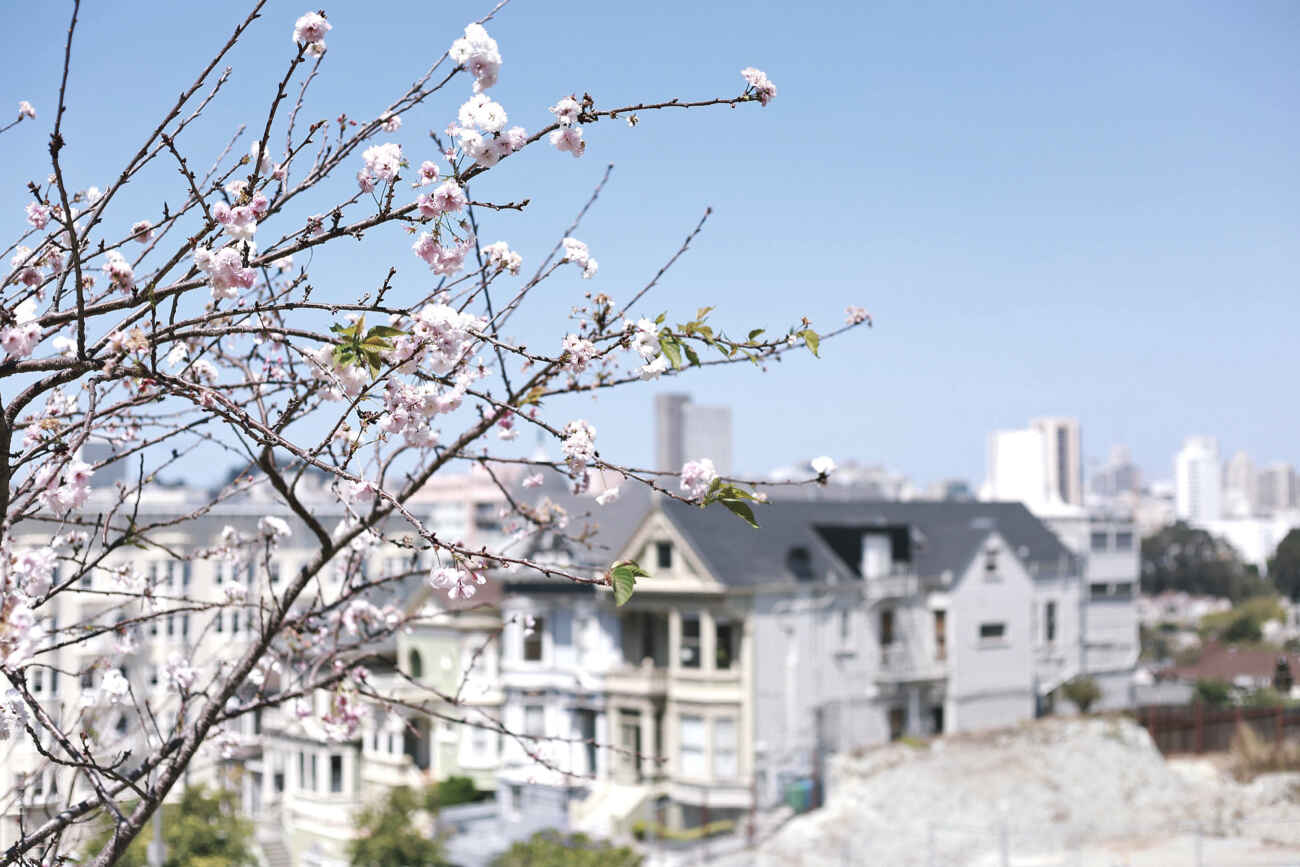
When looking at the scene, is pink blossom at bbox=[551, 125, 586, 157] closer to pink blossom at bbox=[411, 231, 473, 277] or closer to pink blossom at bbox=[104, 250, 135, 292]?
pink blossom at bbox=[411, 231, 473, 277]

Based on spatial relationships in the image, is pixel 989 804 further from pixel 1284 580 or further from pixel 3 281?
pixel 1284 580

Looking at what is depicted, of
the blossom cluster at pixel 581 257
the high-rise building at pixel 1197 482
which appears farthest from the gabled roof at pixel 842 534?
the high-rise building at pixel 1197 482

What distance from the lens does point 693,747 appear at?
31.4 metres

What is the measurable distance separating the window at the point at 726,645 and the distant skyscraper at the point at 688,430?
1533 inches

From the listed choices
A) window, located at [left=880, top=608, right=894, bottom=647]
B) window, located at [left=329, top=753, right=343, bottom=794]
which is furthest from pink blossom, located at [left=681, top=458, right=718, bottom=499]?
window, located at [left=329, top=753, right=343, bottom=794]

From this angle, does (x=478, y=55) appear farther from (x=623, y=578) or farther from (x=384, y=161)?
(x=623, y=578)

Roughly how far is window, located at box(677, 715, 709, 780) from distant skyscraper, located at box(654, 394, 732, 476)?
39.1 meters

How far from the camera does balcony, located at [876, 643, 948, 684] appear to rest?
113 feet

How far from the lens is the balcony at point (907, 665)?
34531 millimetres

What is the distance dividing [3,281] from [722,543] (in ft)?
92.5

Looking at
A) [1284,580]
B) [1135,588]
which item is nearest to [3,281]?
[1135,588]

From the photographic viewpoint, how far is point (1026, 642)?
38.7m

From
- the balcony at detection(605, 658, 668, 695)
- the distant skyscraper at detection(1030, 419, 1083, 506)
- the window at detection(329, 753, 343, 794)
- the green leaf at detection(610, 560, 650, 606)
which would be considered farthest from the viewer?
the distant skyscraper at detection(1030, 419, 1083, 506)

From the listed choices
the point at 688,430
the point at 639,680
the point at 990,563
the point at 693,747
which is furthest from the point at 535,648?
the point at 688,430
